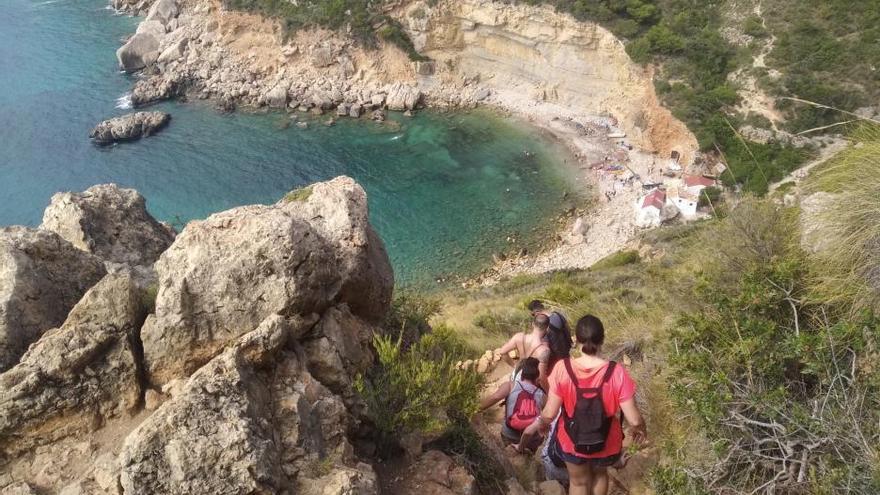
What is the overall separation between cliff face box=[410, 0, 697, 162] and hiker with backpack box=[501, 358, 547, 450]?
32574mm

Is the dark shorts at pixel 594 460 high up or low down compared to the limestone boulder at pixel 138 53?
up

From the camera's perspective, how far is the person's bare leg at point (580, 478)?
17.8ft

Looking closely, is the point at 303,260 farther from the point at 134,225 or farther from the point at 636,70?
the point at 636,70

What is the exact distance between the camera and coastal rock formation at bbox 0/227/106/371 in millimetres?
5934

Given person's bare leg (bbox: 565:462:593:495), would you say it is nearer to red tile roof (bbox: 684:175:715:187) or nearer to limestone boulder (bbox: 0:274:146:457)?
limestone boulder (bbox: 0:274:146:457)

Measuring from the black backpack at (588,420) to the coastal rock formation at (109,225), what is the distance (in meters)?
7.99

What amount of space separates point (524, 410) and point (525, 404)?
0.07 m

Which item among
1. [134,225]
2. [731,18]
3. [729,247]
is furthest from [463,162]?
[729,247]

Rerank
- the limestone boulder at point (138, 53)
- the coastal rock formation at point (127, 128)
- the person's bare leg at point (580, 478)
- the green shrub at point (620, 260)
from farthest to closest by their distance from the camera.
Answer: the limestone boulder at point (138, 53) → the coastal rock formation at point (127, 128) → the green shrub at point (620, 260) → the person's bare leg at point (580, 478)

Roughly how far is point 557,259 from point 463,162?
11.8m

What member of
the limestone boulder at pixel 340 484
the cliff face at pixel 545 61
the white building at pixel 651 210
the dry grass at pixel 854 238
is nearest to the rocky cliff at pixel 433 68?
the cliff face at pixel 545 61

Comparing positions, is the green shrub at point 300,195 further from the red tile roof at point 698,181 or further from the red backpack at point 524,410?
the red tile roof at point 698,181

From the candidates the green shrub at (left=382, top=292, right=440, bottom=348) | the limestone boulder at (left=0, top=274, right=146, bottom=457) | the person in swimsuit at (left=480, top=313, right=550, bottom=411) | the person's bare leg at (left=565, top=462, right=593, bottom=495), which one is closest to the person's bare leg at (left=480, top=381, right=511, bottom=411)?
the person in swimsuit at (left=480, top=313, right=550, bottom=411)

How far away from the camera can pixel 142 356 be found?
572cm
